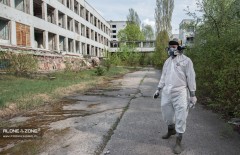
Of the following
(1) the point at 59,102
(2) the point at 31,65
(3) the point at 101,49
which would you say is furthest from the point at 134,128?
(3) the point at 101,49

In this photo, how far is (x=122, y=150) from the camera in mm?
4641

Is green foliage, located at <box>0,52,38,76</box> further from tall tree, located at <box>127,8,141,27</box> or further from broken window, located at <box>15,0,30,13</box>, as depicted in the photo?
tall tree, located at <box>127,8,141,27</box>

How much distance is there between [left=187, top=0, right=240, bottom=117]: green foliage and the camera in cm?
633

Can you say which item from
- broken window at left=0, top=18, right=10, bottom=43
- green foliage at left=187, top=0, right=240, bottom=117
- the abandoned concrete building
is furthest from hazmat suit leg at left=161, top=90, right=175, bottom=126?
broken window at left=0, top=18, right=10, bottom=43

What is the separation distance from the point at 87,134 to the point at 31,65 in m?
12.2

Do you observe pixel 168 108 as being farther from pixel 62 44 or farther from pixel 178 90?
pixel 62 44

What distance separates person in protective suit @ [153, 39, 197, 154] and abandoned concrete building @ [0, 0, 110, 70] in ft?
59.9

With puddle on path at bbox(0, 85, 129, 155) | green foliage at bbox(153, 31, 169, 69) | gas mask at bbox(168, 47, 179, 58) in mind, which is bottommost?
puddle on path at bbox(0, 85, 129, 155)

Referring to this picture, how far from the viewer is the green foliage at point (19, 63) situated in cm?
1584

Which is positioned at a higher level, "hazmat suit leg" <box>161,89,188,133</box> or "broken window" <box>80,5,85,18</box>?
"broken window" <box>80,5,85,18</box>

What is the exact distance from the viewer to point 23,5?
2689 cm

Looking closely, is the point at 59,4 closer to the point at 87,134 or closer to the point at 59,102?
the point at 59,102

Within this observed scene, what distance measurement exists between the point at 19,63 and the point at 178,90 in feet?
43.9

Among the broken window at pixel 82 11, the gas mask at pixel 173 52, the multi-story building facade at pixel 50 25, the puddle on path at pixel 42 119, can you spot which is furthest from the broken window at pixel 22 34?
the broken window at pixel 82 11
